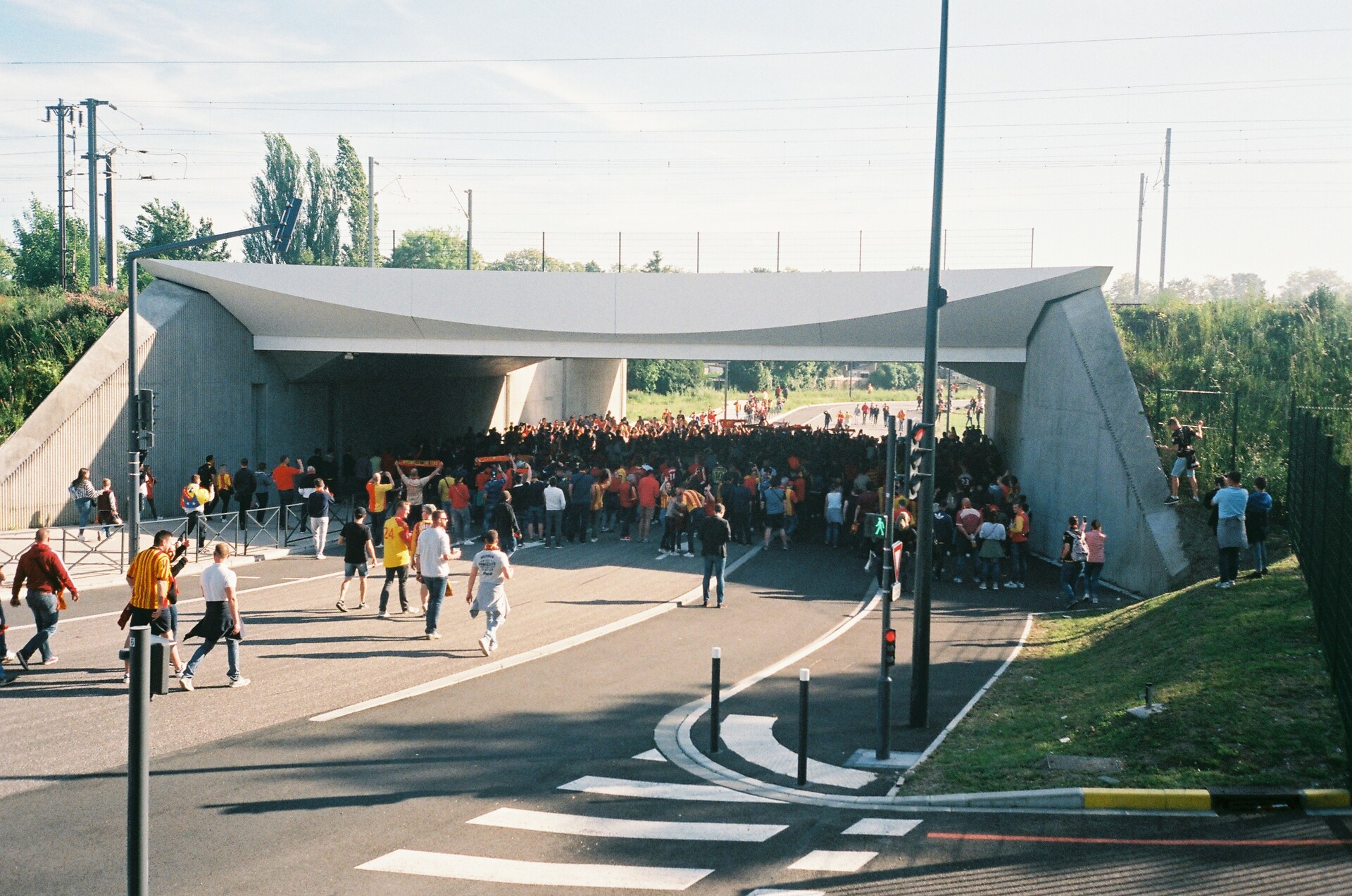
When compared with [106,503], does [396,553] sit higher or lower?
higher

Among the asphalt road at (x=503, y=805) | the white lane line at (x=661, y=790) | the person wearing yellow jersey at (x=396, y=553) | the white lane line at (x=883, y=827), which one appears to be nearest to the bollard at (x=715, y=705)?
the asphalt road at (x=503, y=805)

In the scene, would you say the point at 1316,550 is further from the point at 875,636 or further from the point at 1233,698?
the point at 875,636

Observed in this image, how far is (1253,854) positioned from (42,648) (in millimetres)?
12659

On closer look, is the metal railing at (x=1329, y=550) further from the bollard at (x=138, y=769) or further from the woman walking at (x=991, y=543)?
the bollard at (x=138, y=769)

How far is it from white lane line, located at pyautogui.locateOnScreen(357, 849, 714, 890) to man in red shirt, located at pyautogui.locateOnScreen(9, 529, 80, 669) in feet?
23.2

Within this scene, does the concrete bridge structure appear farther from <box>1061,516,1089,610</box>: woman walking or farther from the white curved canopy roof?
<box>1061,516,1089,610</box>: woman walking

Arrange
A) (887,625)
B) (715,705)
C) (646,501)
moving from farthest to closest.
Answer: (646,501) < (887,625) < (715,705)

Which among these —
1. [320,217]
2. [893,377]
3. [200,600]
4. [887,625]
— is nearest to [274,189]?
[320,217]

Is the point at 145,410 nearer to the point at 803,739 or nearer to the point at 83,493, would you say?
the point at 83,493

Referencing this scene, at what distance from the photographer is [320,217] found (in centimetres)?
6475

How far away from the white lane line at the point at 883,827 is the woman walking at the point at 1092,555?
11046 mm

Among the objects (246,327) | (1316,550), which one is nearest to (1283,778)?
→ (1316,550)

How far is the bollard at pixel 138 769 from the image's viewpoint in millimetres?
5676

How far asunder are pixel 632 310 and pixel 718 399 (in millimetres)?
67286
